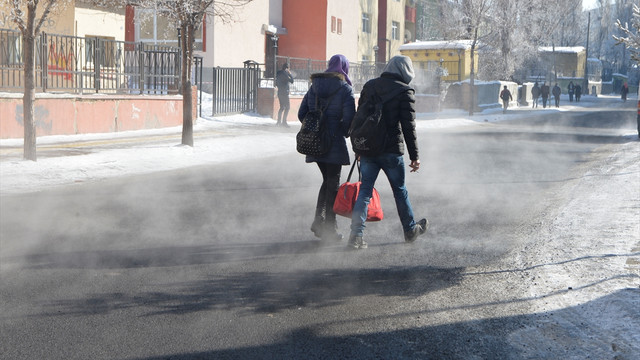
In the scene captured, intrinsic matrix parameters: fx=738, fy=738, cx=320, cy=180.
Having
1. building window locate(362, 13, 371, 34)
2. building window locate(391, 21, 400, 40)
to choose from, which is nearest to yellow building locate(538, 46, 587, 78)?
building window locate(391, 21, 400, 40)

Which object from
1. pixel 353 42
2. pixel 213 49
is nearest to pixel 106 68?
pixel 213 49

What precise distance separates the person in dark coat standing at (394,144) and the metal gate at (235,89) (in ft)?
61.6

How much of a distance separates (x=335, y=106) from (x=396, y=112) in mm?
697

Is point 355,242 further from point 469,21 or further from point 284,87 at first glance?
point 469,21

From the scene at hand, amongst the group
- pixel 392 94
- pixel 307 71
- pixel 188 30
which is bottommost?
pixel 392 94

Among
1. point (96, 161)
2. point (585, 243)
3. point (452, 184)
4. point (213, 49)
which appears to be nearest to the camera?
point (585, 243)

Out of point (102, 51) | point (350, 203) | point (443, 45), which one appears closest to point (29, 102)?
point (102, 51)

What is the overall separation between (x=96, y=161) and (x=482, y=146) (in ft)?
34.7

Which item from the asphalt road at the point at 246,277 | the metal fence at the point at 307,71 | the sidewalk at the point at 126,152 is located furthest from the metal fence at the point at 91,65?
the asphalt road at the point at 246,277

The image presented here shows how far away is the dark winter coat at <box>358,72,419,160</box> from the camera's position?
6.71 meters

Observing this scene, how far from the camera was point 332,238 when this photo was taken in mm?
7398

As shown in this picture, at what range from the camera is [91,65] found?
61.9 feet

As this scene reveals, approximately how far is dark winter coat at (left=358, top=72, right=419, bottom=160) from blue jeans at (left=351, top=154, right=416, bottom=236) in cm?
11

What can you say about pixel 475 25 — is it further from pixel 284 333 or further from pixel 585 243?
pixel 284 333
